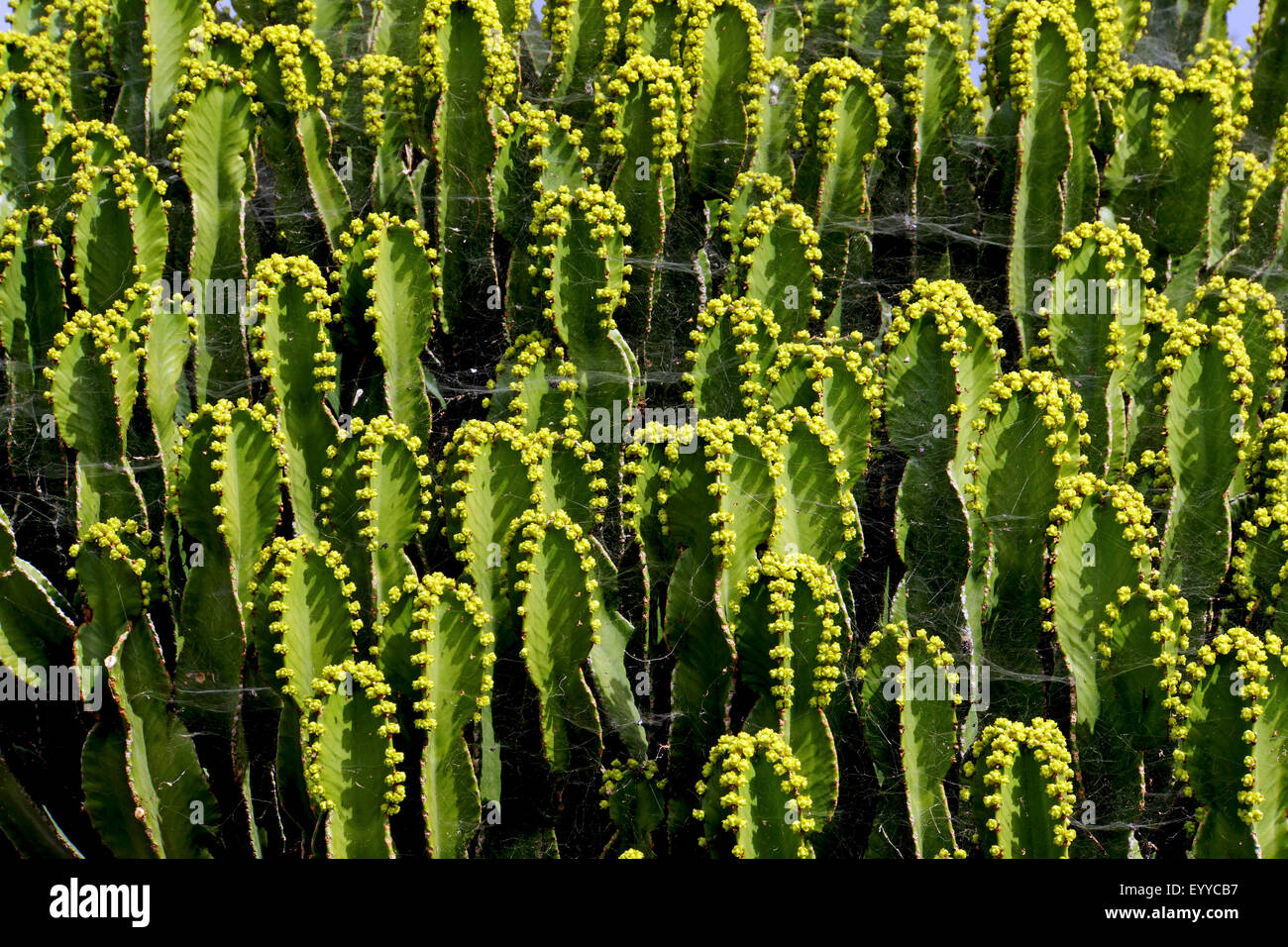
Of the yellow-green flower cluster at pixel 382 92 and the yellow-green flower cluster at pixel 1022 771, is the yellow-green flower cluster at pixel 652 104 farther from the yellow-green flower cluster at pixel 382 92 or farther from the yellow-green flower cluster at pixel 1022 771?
the yellow-green flower cluster at pixel 1022 771

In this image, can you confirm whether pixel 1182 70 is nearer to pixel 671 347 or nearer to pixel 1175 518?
pixel 1175 518

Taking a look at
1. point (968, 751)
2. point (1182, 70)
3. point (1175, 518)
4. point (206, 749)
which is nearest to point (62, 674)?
point (206, 749)

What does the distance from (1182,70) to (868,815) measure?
3735 millimetres

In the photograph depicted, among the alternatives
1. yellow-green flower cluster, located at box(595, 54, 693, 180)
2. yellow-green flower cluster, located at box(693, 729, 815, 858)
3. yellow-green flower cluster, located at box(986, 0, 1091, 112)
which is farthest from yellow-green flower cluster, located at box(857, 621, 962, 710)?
yellow-green flower cluster, located at box(986, 0, 1091, 112)

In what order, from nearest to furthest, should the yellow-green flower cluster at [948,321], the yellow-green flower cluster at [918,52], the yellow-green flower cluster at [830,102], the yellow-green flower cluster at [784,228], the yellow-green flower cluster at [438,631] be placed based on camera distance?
the yellow-green flower cluster at [438,631] → the yellow-green flower cluster at [948,321] → the yellow-green flower cluster at [784,228] → the yellow-green flower cluster at [830,102] → the yellow-green flower cluster at [918,52]

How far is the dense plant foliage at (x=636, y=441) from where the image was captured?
3.33m

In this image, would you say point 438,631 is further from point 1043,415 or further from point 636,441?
point 1043,415

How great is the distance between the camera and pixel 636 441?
3619 millimetres

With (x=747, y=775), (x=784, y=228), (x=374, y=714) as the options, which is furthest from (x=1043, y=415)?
(x=374, y=714)

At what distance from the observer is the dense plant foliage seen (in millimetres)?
3334

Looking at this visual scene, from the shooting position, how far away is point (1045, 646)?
3670 millimetres

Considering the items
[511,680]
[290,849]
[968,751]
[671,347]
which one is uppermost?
[671,347]

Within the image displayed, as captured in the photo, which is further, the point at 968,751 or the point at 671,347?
the point at 671,347

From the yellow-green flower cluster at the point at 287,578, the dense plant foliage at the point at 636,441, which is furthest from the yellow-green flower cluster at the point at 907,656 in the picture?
the yellow-green flower cluster at the point at 287,578
